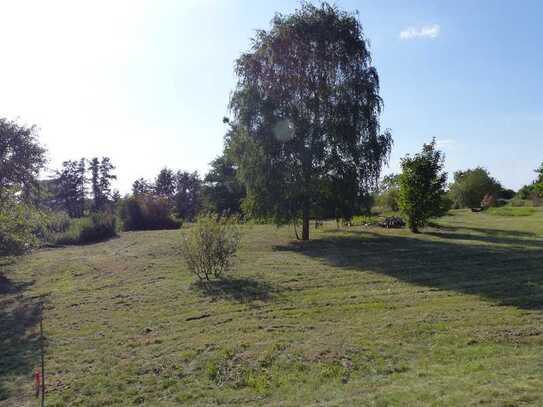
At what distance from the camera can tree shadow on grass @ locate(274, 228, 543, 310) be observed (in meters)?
10.4

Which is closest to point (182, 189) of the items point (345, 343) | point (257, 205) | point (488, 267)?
point (257, 205)

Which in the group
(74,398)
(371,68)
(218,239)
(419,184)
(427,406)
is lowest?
(74,398)

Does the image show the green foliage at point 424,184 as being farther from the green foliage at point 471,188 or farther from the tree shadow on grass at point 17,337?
the green foliage at point 471,188

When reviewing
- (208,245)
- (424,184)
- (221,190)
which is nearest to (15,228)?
(208,245)

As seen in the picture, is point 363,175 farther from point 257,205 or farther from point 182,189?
point 182,189

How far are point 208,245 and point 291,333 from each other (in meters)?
5.47

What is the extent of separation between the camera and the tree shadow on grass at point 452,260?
1038cm

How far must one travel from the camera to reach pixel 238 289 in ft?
37.7

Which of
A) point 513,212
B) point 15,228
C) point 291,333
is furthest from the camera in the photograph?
point 513,212

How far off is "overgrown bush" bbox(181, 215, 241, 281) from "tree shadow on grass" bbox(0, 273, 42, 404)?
4.11 meters

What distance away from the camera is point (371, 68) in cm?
2109

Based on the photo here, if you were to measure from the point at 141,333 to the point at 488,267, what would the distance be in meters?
10.2

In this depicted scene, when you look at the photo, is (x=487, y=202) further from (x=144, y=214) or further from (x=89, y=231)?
(x=89, y=231)

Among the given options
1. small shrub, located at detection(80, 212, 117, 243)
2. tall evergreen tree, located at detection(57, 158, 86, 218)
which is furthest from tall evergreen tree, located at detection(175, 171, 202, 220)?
small shrub, located at detection(80, 212, 117, 243)
